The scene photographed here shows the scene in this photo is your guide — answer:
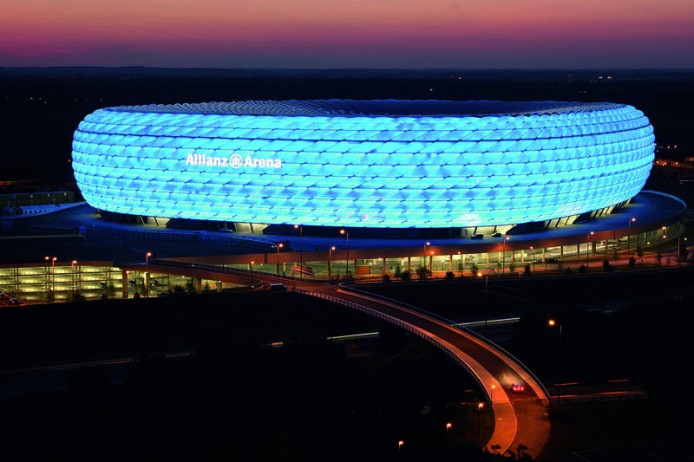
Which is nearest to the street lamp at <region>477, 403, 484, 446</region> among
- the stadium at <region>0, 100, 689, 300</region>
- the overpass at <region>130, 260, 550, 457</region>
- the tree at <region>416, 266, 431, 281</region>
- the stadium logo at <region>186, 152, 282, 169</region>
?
the overpass at <region>130, 260, 550, 457</region>

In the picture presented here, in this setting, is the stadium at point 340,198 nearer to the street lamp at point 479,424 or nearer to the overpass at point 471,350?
the overpass at point 471,350

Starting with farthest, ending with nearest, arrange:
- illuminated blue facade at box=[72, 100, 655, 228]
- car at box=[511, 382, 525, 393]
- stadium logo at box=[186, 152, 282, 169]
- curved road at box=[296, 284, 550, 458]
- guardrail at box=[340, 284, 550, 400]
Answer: stadium logo at box=[186, 152, 282, 169], illuminated blue facade at box=[72, 100, 655, 228], guardrail at box=[340, 284, 550, 400], car at box=[511, 382, 525, 393], curved road at box=[296, 284, 550, 458]

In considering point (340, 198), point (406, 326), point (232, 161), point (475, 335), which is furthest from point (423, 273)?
point (475, 335)

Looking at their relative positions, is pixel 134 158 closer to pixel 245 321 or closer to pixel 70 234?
pixel 70 234

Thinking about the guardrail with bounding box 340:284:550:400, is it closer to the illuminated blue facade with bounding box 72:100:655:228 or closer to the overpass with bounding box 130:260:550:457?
the overpass with bounding box 130:260:550:457

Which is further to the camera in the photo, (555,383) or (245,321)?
(245,321)

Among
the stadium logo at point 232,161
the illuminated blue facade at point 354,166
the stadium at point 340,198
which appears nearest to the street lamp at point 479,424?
the stadium at point 340,198

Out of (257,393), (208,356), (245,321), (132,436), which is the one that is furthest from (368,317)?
(132,436)

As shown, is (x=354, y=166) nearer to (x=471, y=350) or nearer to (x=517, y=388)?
(x=471, y=350)
